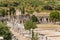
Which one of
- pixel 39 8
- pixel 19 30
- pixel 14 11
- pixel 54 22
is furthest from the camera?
pixel 39 8

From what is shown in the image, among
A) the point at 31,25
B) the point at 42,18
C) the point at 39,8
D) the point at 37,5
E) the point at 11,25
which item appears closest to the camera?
the point at 31,25

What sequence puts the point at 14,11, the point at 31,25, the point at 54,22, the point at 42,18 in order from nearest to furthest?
the point at 31,25 < the point at 54,22 < the point at 42,18 < the point at 14,11

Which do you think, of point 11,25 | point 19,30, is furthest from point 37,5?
point 19,30

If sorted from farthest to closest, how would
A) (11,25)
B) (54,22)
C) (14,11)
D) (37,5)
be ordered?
(37,5), (14,11), (54,22), (11,25)

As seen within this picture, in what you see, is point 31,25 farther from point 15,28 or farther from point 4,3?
point 4,3

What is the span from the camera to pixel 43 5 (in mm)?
64125

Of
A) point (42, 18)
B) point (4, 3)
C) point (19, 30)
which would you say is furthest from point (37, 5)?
point (19, 30)

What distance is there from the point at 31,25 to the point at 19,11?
24.5 m

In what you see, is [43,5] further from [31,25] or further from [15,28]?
[31,25]

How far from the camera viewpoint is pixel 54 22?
44906mm

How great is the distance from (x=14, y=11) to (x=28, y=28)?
23.6m

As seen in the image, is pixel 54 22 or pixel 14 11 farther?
pixel 14 11

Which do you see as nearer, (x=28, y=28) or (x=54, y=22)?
(x=28, y=28)

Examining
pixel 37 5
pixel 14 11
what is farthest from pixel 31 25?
pixel 37 5
